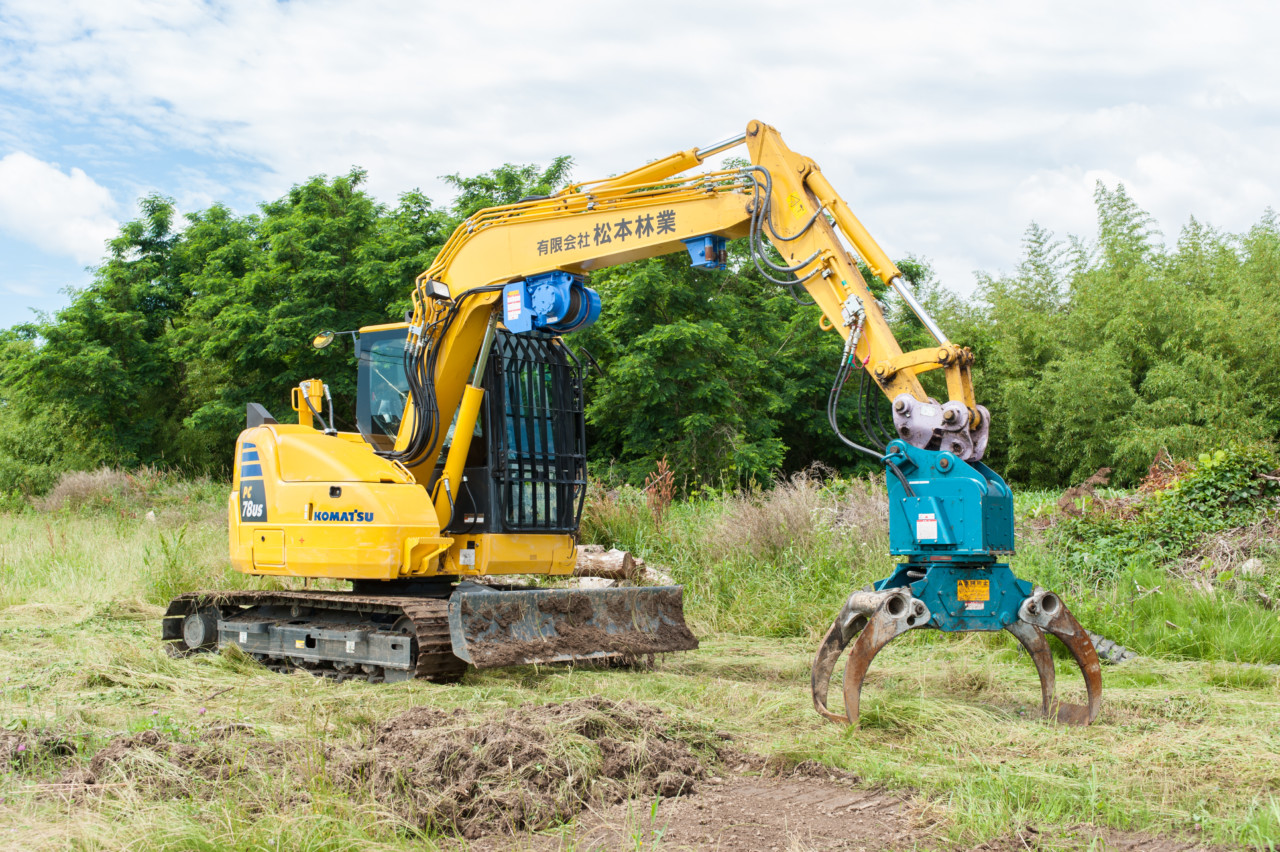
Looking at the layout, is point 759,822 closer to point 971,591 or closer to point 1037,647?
point 971,591

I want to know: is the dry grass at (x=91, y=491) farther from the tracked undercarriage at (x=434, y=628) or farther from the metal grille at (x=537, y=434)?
the metal grille at (x=537, y=434)

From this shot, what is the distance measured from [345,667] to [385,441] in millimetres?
1820

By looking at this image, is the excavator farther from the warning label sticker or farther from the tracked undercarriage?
the warning label sticker

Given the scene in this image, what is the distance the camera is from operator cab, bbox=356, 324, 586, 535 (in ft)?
23.7

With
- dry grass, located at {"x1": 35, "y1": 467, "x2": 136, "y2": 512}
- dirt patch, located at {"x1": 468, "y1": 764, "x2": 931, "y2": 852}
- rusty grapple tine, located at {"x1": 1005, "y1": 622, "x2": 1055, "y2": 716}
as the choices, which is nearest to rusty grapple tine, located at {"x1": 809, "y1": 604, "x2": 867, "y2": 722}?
rusty grapple tine, located at {"x1": 1005, "y1": 622, "x2": 1055, "y2": 716}

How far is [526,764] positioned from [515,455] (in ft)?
11.3

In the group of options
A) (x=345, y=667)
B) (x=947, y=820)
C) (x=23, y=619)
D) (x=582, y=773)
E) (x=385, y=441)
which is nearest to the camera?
(x=947, y=820)

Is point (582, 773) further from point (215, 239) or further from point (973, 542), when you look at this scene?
point (215, 239)

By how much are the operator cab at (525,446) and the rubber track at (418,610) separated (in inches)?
29.1

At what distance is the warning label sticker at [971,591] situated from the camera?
5.16 meters

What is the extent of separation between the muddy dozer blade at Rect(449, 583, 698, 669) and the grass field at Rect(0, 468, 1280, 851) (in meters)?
0.20

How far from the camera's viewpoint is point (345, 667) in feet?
23.2

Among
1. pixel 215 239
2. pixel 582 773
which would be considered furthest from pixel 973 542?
pixel 215 239

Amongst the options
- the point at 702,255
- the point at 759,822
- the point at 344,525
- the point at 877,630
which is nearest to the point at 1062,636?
the point at 877,630
